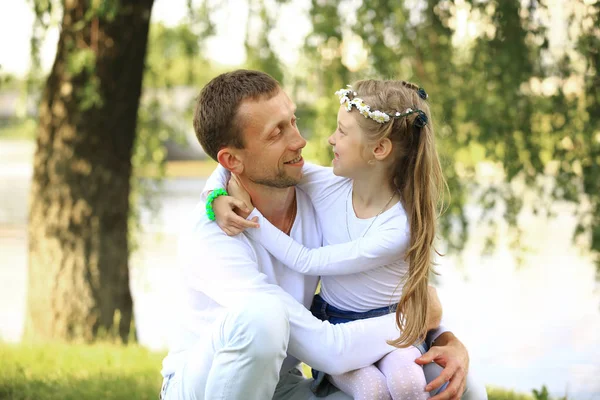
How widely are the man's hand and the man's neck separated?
1.73 feet

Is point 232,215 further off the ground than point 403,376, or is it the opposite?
point 232,215

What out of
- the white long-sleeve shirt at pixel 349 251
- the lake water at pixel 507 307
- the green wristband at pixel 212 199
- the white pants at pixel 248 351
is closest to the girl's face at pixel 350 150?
the white long-sleeve shirt at pixel 349 251

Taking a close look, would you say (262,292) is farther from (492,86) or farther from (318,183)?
(492,86)

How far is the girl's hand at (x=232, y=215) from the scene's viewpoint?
218cm

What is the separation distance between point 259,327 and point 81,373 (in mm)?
1559

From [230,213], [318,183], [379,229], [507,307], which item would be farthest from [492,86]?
[507,307]

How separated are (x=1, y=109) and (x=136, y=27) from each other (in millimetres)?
17386

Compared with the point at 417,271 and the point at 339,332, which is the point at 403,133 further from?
the point at 339,332

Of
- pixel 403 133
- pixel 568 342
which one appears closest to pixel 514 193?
pixel 568 342

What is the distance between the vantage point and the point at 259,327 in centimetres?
199

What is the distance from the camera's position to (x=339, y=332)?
2119 millimetres

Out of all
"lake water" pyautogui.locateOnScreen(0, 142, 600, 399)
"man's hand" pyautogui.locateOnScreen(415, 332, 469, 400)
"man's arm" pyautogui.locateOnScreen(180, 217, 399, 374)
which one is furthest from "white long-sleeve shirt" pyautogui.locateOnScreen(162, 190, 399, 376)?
"lake water" pyautogui.locateOnScreen(0, 142, 600, 399)

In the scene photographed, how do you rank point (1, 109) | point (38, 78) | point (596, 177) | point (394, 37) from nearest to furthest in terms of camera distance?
point (596, 177), point (394, 37), point (38, 78), point (1, 109)

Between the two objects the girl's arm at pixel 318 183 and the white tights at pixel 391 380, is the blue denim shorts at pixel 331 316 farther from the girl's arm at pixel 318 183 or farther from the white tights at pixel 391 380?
the girl's arm at pixel 318 183
